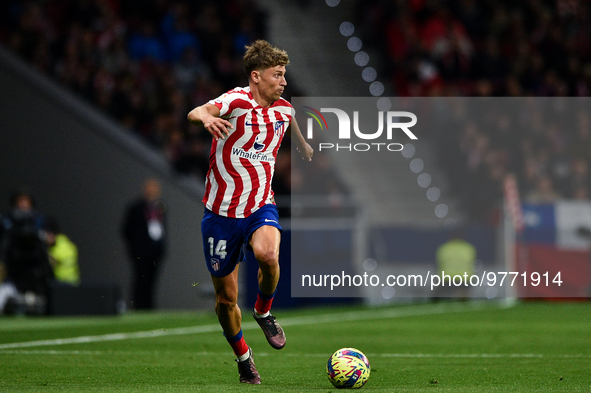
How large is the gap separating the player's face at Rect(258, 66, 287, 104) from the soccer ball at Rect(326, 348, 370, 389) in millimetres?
1796

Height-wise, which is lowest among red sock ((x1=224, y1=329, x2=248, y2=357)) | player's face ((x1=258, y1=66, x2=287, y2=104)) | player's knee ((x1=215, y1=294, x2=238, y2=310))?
red sock ((x1=224, y1=329, x2=248, y2=357))

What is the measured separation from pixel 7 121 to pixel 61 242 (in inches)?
97.7

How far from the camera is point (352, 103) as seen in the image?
15.2 meters

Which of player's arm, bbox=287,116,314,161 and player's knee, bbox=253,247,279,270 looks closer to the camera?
player's knee, bbox=253,247,279,270

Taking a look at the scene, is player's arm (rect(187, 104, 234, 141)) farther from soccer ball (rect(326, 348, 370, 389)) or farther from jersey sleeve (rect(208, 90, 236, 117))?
soccer ball (rect(326, 348, 370, 389))

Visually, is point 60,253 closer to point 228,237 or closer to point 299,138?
point 299,138

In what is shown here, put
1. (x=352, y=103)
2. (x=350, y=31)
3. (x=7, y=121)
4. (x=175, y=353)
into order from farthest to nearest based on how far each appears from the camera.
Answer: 1. (x=350, y=31)
2. (x=7, y=121)
3. (x=352, y=103)
4. (x=175, y=353)

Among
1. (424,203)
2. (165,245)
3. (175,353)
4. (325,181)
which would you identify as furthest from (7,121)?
(175,353)

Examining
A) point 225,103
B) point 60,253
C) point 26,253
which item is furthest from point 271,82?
point 60,253

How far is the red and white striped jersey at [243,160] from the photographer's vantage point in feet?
21.5

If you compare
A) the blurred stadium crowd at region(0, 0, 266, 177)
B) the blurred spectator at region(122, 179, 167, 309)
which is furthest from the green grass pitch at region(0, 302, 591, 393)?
the blurred stadium crowd at region(0, 0, 266, 177)

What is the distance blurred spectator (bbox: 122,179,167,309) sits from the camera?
15.3 m

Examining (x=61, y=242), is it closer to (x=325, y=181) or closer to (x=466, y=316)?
(x=325, y=181)

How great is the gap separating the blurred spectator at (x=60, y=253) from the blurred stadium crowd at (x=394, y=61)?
2.50 metres
